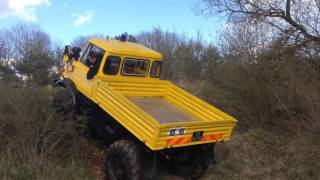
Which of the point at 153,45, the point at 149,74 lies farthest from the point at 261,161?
the point at 153,45

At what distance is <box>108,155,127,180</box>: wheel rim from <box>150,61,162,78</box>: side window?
2690mm

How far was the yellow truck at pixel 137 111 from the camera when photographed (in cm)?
767

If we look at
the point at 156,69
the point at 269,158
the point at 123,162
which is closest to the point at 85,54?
the point at 156,69

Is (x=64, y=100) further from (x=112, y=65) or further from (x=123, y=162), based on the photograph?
(x=123, y=162)

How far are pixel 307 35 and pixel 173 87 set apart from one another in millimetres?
3929

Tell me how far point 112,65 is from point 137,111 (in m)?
2.13

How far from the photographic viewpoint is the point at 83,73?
9633 millimetres

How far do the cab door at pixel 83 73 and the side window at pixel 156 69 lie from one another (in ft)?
4.34

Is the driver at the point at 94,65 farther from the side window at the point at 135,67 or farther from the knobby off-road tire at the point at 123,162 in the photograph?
the knobby off-road tire at the point at 123,162

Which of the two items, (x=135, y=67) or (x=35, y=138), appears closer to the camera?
(x=35, y=138)

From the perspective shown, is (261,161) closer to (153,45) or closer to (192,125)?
(192,125)

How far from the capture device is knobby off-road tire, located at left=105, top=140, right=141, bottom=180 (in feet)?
25.2

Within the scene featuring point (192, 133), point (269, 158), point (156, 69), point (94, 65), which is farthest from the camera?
point (156, 69)

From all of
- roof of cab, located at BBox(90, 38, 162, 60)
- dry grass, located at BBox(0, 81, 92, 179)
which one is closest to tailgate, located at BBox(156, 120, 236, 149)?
dry grass, located at BBox(0, 81, 92, 179)
